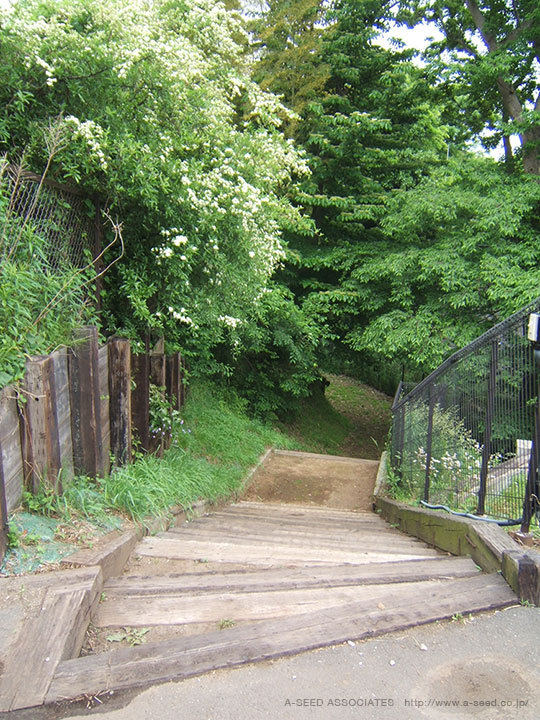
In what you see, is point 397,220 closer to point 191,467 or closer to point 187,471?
point 191,467

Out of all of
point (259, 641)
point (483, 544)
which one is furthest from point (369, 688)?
point (483, 544)

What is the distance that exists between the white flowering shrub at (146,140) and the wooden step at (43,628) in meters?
3.25

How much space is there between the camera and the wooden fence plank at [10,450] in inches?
125

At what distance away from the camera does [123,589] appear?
116 inches

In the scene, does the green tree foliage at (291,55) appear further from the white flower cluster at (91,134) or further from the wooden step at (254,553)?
the wooden step at (254,553)

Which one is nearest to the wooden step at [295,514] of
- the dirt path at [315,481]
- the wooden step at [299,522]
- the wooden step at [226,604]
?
the wooden step at [299,522]

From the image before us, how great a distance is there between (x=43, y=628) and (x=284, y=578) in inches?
50.6

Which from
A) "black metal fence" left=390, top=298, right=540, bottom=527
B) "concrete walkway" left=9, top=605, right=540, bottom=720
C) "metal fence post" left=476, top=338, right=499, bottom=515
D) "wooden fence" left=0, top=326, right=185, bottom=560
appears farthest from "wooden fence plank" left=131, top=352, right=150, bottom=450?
"concrete walkway" left=9, top=605, right=540, bottom=720

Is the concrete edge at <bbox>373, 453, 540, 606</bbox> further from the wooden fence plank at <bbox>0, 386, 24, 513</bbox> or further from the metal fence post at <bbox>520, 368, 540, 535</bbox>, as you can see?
the wooden fence plank at <bbox>0, 386, 24, 513</bbox>

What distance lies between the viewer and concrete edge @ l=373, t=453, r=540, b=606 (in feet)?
9.21

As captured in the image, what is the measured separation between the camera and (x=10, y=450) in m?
3.26

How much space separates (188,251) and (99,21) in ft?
7.33

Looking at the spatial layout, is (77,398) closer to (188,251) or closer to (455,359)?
(188,251)

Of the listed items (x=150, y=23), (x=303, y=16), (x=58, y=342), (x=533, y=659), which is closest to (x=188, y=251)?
(x=58, y=342)
